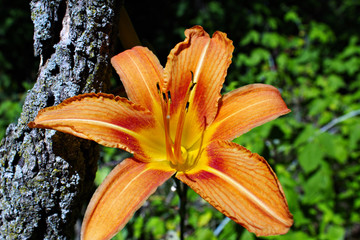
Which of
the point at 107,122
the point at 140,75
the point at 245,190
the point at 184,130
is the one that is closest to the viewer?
the point at 245,190

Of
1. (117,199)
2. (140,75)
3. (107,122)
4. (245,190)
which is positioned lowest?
(245,190)

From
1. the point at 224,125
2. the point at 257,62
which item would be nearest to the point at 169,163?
the point at 224,125

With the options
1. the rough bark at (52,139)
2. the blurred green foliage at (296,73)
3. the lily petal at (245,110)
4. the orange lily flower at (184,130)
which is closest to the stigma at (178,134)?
the orange lily flower at (184,130)

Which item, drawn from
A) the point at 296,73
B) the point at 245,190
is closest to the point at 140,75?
the point at 245,190

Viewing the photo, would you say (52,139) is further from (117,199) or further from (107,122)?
(117,199)

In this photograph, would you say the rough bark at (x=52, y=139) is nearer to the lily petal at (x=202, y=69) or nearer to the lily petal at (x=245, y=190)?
the lily petal at (x=202, y=69)

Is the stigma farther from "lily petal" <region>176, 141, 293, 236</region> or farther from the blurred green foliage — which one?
the blurred green foliage
